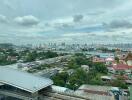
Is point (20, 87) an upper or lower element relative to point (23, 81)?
lower

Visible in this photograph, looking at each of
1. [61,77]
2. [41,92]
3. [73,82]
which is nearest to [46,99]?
[41,92]

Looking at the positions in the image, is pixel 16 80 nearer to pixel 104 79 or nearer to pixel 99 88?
pixel 99 88

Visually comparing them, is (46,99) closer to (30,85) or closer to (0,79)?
(30,85)

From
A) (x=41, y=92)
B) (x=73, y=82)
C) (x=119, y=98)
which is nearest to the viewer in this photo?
(x=41, y=92)

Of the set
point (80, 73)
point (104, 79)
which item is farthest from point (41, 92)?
point (104, 79)

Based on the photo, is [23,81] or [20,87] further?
[23,81]

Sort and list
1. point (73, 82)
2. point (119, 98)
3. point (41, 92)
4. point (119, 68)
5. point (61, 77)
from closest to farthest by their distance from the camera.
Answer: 1. point (41, 92)
2. point (119, 98)
3. point (73, 82)
4. point (61, 77)
5. point (119, 68)

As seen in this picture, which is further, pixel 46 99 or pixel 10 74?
pixel 10 74

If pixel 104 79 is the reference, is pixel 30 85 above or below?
above

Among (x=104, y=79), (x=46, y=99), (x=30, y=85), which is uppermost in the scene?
(x=30, y=85)
